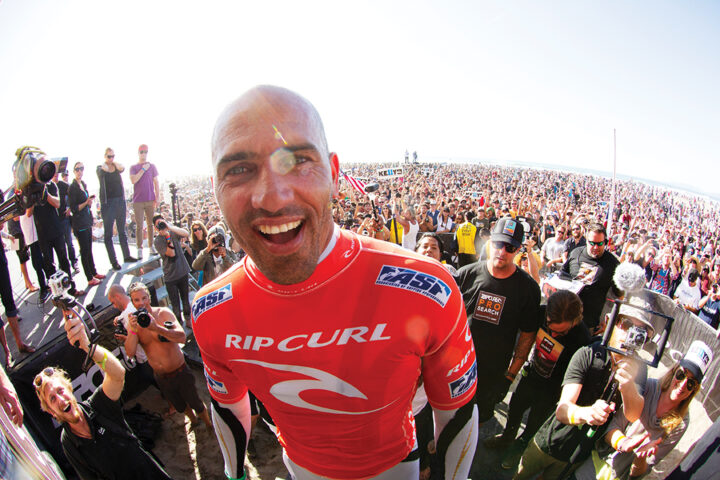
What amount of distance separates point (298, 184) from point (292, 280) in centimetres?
35

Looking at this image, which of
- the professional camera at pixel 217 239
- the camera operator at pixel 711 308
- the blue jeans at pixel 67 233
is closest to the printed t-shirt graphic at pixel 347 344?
the professional camera at pixel 217 239

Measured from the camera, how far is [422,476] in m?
3.29

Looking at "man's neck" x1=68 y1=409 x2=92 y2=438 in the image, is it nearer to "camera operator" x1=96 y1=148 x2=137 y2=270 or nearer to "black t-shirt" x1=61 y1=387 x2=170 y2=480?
"black t-shirt" x1=61 y1=387 x2=170 y2=480

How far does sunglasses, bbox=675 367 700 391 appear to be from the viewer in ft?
7.75

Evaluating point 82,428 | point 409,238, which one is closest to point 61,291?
point 82,428

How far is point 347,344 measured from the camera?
1.24 meters

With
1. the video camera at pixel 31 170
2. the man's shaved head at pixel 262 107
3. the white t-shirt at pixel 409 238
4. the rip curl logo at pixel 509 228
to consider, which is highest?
the man's shaved head at pixel 262 107

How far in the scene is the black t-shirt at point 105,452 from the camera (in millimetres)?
2723

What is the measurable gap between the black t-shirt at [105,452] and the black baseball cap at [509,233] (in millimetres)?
3813

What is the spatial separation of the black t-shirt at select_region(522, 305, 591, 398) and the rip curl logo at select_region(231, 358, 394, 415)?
8.28 feet

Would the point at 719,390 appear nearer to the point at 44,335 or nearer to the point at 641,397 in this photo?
the point at 641,397

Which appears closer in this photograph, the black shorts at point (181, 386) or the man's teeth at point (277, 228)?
the man's teeth at point (277, 228)

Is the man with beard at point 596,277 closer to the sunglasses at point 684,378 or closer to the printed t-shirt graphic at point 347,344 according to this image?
the sunglasses at point 684,378

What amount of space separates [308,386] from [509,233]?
8.67ft
